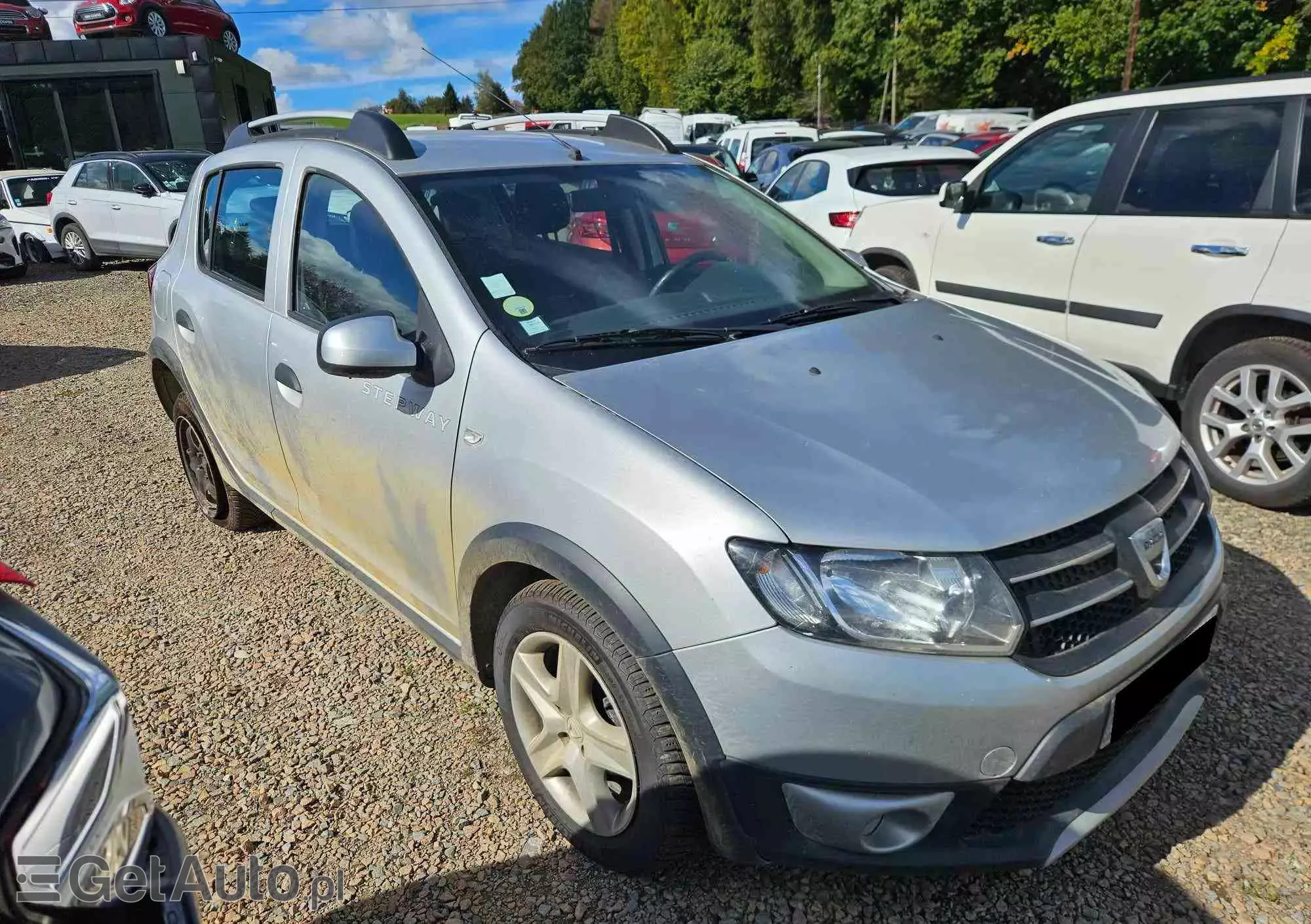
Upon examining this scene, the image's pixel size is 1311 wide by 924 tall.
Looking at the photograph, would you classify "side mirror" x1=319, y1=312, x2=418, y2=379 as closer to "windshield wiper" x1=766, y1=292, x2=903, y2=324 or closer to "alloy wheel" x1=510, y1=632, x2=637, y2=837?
"alloy wheel" x1=510, y1=632, x2=637, y2=837

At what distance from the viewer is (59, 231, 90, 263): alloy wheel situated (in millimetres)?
13172

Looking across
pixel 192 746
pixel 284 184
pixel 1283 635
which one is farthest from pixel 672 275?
pixel 1283 635

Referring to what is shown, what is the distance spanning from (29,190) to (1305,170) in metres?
17.2

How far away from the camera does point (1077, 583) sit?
1.79 meters

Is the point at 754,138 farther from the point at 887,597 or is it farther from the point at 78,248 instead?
the point at 887,597

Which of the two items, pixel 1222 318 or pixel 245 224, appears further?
pixel 1222 318

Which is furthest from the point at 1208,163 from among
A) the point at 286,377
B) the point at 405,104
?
the point at 405,104

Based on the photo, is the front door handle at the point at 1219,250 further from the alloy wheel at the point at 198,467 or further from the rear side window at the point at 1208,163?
the alloy wheel at the point at 198,467

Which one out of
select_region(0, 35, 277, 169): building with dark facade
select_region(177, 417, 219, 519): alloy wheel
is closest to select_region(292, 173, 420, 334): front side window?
select_region(177, 417, 219, 519): alloy wheel

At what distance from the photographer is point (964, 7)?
3466cm

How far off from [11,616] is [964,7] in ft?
132

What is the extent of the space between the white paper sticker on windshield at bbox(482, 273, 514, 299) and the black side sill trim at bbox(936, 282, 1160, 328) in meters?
3.51

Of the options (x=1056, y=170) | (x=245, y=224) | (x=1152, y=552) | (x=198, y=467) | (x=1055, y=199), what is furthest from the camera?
(x=1056, y=170)

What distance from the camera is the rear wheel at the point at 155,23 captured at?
20234mm
